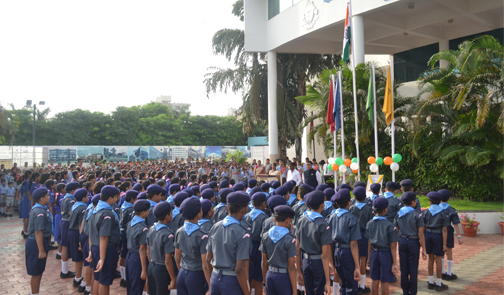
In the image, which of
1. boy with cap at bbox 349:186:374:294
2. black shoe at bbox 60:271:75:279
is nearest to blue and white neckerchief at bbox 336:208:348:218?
boy with cap at bbox 349:186:374:294

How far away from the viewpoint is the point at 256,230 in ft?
17.7

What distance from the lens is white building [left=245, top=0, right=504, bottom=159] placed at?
15.3 metres

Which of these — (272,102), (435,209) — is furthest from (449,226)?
(272,102)

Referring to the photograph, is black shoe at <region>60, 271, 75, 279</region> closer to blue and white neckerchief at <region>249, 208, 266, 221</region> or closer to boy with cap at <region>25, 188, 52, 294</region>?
boy with cap at <region>25, 188, 52, 294</region>

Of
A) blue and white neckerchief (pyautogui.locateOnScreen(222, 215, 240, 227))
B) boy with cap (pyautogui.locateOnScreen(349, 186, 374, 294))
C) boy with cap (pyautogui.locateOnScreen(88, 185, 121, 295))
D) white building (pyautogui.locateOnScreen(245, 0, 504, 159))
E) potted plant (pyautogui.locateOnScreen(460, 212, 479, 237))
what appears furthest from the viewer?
white building (pyautogui.locateOnScreen(245, 0, 504, 159))

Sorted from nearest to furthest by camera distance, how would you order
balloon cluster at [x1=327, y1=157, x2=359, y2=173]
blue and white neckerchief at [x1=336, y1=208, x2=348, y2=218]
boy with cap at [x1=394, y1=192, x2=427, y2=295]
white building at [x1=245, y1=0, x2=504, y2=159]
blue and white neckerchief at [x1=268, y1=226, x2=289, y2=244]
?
blue and white neckerchief at [x1=268, y1=226, x2=289, y2=244]
blue and white neckerchief at [x1=336, y1=208, x2=348, y2=218]
boy with cap at [x1=394, y1=192, x2=427, y2=295]
balloon cluster at [x1=327, y1=157, x2=359, y2=173]
white building at [x1=245, y1=0, x2=504, y2=159]

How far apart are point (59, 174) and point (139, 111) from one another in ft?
122

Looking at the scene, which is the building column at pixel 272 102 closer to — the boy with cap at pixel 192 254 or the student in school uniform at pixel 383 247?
the student in school uniform at pixel 383 247

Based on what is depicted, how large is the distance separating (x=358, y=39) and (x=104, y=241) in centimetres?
1320

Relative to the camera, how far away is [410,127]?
13.4 m

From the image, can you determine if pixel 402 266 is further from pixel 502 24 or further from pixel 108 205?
pixel 502 24

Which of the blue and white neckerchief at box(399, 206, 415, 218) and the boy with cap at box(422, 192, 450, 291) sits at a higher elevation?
the blue and white neckerchief at box(399, 206, 415, 218)

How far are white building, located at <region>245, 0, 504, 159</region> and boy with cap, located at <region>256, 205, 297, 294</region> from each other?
41.0ft

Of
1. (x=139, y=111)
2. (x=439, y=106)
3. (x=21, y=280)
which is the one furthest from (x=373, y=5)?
(x=139, y=111)
